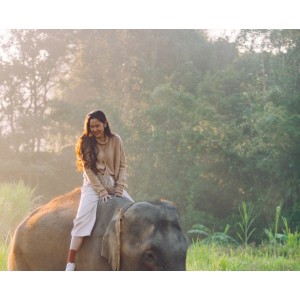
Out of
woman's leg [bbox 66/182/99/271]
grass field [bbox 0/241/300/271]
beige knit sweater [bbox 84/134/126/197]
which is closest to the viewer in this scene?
woman's leg [bbox 66/182/99/271]

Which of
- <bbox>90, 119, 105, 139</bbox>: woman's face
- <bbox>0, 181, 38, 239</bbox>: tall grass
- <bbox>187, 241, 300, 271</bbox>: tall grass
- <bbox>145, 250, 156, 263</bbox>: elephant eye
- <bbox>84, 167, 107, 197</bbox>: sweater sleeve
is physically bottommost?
<bbox>187, 241, 300, 271</bbox>: tall grass

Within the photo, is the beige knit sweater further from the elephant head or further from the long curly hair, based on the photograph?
the elephant head

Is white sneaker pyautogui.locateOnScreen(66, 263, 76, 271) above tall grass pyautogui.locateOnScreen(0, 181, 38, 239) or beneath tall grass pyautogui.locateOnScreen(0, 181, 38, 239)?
above

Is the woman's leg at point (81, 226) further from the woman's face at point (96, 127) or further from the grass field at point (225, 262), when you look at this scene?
the grass field at point (225, 262)

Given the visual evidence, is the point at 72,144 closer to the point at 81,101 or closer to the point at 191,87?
the point at 81,101

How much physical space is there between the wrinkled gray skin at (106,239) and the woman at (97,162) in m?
0.09

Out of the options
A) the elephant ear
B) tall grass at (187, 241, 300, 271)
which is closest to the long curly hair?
the elephant ear

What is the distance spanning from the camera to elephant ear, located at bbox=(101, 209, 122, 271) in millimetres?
3459

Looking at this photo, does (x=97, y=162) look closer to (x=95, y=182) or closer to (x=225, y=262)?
(x=95, y=182)

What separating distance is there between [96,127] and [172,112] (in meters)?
10.5

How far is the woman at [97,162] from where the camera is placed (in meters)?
3.95

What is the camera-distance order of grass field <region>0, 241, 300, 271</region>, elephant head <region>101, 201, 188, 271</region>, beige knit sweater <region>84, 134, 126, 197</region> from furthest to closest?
1. grass field <region>0, 241, 300, 271</region>
2. beige knit sweater <region>84, 134, 126, 197</region>
3. elephant head <region>101, 201, 188, 271</region>
